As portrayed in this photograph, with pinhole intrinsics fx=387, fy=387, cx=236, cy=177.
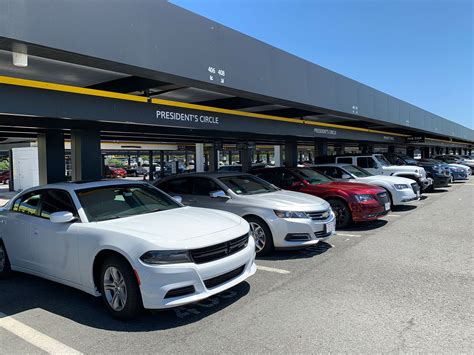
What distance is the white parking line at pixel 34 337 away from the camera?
348 centimetres

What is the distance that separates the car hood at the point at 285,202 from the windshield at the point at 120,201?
1.74m

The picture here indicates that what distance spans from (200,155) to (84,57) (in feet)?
89.3

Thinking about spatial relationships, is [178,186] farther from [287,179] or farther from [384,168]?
[384,168]

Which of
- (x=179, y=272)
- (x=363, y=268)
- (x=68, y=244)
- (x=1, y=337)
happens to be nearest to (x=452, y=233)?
(x=363, y=268)

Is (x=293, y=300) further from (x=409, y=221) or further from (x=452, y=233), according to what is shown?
(x=409, y=221)

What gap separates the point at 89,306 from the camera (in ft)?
14.9

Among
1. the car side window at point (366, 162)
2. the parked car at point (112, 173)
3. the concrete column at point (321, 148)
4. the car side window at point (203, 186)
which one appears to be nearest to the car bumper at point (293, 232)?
the car side window at point (203, 186)

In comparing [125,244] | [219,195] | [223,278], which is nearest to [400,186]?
[219,195]

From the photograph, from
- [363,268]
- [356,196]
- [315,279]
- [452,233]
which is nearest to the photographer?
[315,279]

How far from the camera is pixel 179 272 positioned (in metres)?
3.80

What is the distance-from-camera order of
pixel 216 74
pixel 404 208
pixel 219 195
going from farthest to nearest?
1. pixel 404 208
2. pixel 216 74
3. pixel 219 195

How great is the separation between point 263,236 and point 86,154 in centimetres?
518

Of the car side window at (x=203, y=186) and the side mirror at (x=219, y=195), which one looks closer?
the side mirror at (x=219, y=195)

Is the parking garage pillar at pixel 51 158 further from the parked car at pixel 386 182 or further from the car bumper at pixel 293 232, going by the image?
the parked car at pixel 386 182
